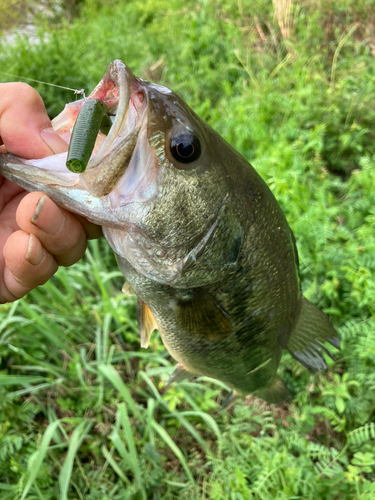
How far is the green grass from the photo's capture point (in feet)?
6.48

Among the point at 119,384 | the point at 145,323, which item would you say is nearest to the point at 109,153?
the point at 145,323

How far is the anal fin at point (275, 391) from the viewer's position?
6.21ft

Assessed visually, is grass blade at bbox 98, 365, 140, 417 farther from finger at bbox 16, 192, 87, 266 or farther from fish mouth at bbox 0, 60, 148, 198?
fish mouth at bbox 0, 60, 148, 198

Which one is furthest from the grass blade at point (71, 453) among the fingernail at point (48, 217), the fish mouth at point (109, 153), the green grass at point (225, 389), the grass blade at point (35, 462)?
the fish mouth at point (109, 153)

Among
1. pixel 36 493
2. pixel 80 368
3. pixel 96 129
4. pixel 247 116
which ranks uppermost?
pixel 247 116

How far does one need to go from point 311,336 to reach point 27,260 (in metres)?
1.28

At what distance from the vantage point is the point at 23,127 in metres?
1.14

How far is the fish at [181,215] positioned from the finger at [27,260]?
7.5 inches

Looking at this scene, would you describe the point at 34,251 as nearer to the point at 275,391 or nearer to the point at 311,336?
the point at 311,336

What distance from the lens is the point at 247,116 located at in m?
3.23

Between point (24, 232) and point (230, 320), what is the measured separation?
0.81 m

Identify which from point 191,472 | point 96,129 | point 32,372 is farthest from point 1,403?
point 96,129

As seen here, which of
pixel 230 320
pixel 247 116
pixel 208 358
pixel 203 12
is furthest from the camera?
pixel 203 12

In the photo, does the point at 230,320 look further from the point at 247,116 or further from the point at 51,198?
the point at 247,116
